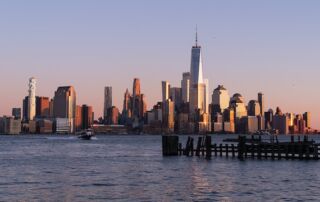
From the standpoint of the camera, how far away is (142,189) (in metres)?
47.1

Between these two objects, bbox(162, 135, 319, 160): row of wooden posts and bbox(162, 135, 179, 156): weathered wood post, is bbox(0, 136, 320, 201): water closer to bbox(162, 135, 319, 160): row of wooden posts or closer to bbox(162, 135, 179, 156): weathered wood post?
bbox(162, 135, 319, 160): row of wooden posts

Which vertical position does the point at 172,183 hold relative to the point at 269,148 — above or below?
below

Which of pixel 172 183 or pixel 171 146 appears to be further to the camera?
pixel 171 146

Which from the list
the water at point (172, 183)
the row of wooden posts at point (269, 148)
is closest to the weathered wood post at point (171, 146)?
the row of wooden posts at point (269, 148)

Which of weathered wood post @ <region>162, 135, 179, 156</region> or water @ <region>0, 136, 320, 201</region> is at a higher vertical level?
weathered wood post @ <region>162, 135, 179, 156</region>

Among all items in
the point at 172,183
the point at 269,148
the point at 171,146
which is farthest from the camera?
the point at 171,146

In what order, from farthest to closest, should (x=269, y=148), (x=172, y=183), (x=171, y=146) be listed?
Result: (x=171, y=146) → (x=269, y=148) → (x=172, y=183)

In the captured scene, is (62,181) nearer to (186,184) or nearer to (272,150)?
(186,184)

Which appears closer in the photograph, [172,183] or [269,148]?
[172,183]

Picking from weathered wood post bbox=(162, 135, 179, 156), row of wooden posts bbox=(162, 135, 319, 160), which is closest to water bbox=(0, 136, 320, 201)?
row of wooden posts bbox=(162, 135, 319, 160)

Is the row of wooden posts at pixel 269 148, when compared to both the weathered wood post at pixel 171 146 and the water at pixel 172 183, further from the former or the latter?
the water at pixel 172 183

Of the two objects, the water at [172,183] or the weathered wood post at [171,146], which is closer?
the water at [172,183]

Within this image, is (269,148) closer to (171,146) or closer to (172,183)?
(171,146)

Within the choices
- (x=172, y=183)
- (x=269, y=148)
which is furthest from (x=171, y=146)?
(x=172, y=183)
